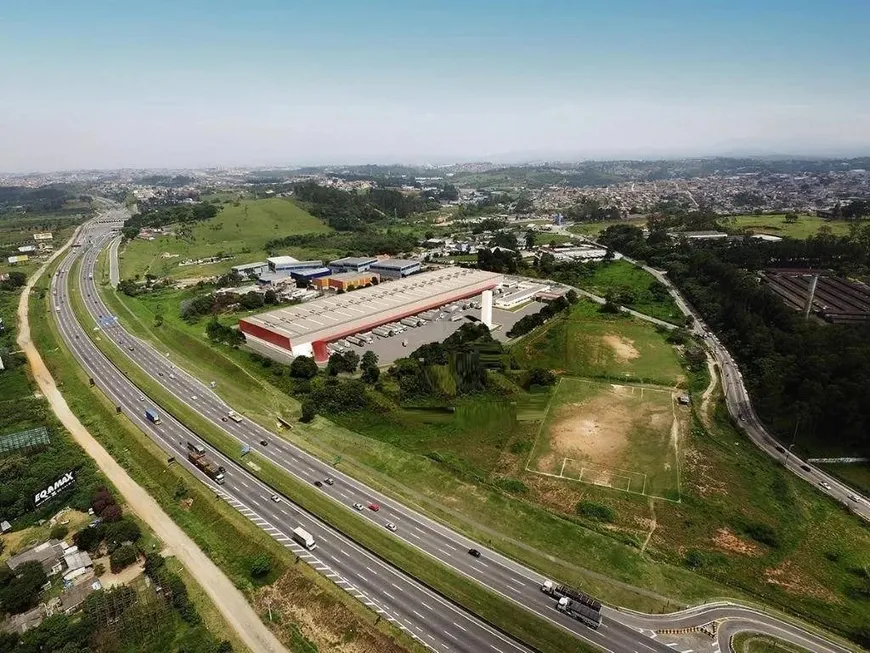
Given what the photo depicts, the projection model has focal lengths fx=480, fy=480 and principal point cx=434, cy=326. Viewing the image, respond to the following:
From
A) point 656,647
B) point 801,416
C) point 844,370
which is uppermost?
point 844,370

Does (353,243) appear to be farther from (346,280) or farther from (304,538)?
(304,538)

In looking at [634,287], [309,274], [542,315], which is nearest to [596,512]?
[542,315]

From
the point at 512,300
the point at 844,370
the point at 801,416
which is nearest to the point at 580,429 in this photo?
the point at 801,416

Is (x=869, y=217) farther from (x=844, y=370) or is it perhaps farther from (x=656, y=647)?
(x=656, y=647)

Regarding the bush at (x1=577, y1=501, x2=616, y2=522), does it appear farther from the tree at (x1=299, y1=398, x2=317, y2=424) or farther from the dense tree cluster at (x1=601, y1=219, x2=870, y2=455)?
the tree at (x1=299, y1=398, x2=317, y2=424)

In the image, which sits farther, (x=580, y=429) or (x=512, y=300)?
(x=512, y=300)
